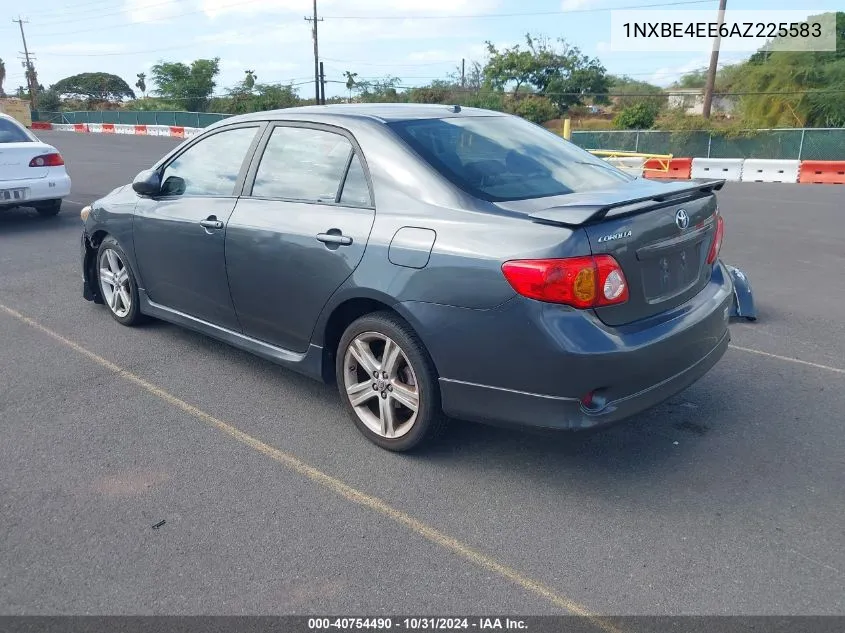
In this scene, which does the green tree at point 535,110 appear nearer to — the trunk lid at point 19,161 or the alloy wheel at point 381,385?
the trunk lid at point 19,161

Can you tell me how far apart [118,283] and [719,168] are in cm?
1877

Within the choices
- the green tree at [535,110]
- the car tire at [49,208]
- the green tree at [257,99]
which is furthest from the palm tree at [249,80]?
the car tire at [49,208]

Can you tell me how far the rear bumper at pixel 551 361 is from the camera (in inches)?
120

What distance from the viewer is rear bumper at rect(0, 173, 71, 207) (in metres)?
9.91

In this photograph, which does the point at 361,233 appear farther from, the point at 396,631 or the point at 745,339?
the point at 745,339

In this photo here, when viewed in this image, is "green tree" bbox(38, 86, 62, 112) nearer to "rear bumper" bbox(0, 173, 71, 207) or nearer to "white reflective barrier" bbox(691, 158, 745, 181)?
"white reflective barrier" bbox(691, 158, 745, 181)

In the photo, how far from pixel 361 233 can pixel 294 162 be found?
835mm

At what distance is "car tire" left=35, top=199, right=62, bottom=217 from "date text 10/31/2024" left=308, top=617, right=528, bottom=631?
10266mm

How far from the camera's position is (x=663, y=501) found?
3295mm

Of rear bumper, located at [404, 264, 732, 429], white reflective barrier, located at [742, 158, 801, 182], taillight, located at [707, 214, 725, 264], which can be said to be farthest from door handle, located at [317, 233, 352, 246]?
white reflective barrier, located at [742, 158, 801, 182]

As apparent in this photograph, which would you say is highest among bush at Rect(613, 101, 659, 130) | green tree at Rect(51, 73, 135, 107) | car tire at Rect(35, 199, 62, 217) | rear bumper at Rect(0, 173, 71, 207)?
green tree at Rect(51, 73, 135, 107)

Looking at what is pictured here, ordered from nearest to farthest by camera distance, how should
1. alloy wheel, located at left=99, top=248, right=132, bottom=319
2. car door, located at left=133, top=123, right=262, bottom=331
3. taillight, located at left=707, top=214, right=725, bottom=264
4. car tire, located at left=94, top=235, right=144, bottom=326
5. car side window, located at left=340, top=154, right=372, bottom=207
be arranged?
car side window, located at left=340, top=154, right=372, bottom=207, taillight, located at left=707, top=214, right=725, bottom=264, car door, located at left=133, top=123, right=262, bottom=331, car tire, located at left=94, top=235, right=144, bottom=326, alloy wheel, located at left=99, top=248, right=132, bottom=319

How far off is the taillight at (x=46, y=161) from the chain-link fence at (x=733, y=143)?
18.5 meters

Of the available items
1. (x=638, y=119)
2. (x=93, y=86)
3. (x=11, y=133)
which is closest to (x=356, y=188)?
(x=11, y=133)
